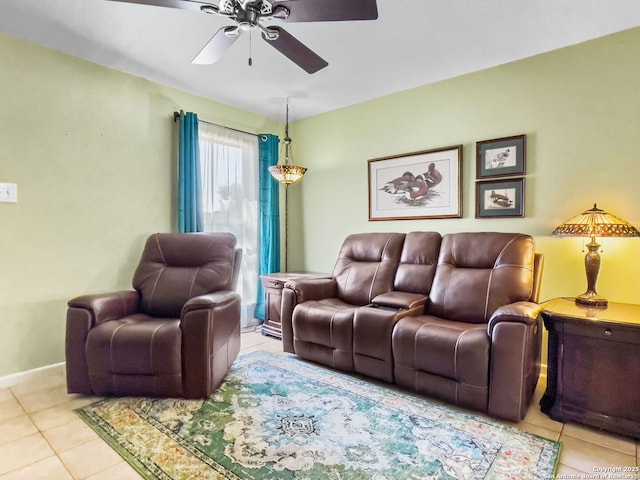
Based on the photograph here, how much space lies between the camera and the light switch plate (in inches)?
96.7

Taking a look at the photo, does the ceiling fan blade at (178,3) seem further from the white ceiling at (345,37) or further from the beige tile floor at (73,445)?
the beige tile floor at (73,445)

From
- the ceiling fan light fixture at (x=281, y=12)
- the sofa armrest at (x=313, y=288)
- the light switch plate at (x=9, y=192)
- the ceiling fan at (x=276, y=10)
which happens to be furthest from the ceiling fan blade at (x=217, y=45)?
the sofa armrest at (x=313, y=288)

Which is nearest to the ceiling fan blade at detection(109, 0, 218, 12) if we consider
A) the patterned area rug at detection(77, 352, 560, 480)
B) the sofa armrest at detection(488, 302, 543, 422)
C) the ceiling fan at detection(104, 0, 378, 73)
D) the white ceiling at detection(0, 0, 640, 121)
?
the ceiling fan at detection(104, 0, 378, 73)

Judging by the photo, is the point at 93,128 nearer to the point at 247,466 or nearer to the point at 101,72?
the point at 101,72

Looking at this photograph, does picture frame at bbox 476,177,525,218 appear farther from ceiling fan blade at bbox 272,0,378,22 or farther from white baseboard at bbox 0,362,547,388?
ceiling fan blade at bbox 272,0,378,22

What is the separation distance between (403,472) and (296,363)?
1.42m

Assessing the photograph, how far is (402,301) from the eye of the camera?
2.61 meters

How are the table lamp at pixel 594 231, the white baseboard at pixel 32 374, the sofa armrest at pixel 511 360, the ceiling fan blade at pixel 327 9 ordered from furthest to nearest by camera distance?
the white baseboard at pixel 32 374
the table lamp at pixel 594 231
the sofa armrest at pixel 511 360
the ceiling fan blade at pixel 327 9

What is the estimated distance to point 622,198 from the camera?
2398 mm

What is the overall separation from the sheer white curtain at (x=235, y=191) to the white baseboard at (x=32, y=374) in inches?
66.1

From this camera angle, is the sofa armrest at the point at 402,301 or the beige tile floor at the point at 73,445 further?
the sofa armrest at the point at 402,301

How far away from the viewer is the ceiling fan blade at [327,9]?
1.59m

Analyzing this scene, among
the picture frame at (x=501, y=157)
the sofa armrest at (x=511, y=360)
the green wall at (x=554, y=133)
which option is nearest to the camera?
the sofa armrest at (x=511, y=360)

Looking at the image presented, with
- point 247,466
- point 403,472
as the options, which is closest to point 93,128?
point 247,466
